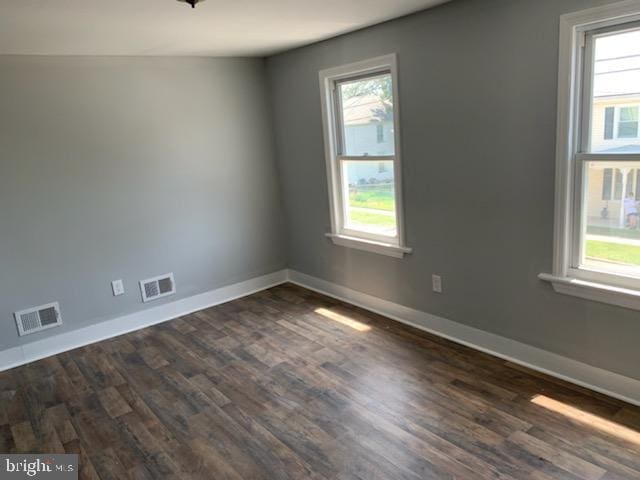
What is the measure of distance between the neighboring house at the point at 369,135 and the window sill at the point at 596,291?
1467mm

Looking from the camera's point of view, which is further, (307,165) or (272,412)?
(307,165)

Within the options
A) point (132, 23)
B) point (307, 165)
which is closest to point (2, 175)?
point (132, 23)

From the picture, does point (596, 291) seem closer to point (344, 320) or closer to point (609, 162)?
point (609, 162)

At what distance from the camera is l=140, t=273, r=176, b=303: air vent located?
13.6 feet

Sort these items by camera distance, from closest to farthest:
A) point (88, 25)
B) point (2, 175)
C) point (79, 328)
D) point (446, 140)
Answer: point (88, 25)
point (446, 140)
point (2, 175)
point (79, 328)

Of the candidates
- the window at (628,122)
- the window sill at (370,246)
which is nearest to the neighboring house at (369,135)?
the window sill at (370,246)

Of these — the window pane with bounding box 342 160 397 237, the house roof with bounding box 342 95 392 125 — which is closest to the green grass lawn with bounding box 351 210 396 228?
the window pane with bounding box 342 160 397 237

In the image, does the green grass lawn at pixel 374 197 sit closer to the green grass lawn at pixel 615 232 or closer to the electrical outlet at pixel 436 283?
the electrical outlet at pixel 436 283

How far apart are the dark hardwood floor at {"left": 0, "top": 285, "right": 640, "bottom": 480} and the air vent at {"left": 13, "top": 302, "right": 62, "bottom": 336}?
27cm

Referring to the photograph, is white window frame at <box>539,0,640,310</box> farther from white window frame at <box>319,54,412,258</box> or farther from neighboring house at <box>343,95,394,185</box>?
neighboring house at <box>343,95,394,185</box>

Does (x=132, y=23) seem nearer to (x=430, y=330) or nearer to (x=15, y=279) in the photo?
(x=15, y=279)

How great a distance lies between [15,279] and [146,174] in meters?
1.25

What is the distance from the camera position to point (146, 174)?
403 cm

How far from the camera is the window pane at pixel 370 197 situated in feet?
12.4
